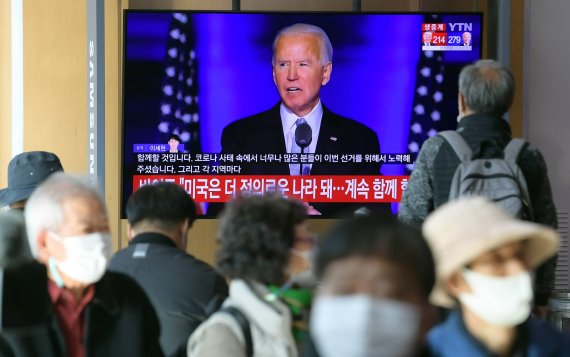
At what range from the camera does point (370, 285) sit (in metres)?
1.59

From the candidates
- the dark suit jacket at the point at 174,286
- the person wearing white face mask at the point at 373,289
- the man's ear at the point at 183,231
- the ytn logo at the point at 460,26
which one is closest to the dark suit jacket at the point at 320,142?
the ytn logo at the point at 460,26

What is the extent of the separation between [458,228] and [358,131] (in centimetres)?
412

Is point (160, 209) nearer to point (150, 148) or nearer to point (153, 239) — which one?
point (153, 239)

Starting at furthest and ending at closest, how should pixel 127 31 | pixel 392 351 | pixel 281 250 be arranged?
pixel 127 31
pixel 281 250
pixel 392 351

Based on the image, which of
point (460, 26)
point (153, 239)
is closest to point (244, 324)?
point (153, 239)

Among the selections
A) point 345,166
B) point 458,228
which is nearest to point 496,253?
point 458,228

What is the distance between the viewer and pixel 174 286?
128 inches

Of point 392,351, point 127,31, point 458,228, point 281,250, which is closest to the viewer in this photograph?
point 392,351

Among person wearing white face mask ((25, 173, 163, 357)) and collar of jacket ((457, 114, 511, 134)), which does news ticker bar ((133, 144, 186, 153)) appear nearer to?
collar of jacket ((457, 114, 511, 134))

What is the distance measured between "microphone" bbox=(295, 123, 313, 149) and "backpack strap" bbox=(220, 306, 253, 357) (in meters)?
3.84

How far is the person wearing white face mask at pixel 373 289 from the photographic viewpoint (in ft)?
5.06

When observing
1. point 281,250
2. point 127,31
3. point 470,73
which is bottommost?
point 281,250

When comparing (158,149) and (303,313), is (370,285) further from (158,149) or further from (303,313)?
(158,149)

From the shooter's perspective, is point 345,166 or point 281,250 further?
point 345,166
